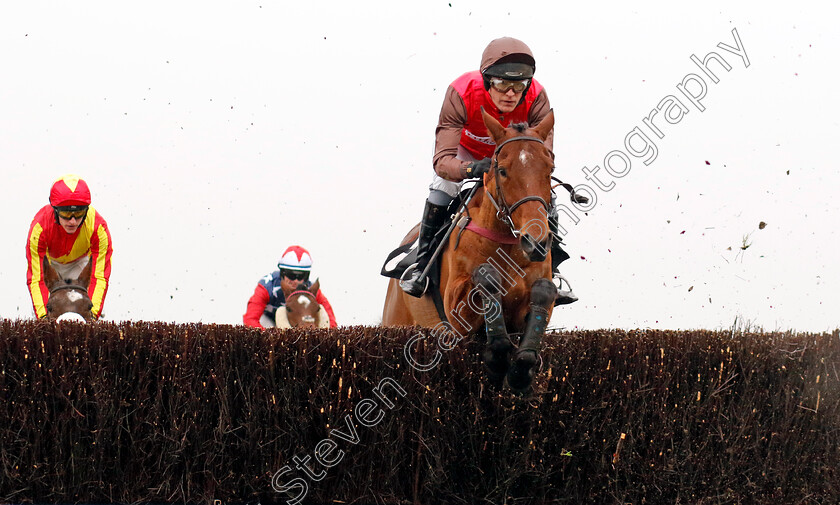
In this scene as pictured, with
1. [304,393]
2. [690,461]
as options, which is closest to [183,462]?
[304,393]

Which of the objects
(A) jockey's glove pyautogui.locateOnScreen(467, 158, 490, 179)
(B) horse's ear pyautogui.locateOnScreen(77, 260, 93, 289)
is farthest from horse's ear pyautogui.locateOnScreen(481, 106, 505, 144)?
(B) horse's ear pyautogui.locateOnScreen(77, 260, 93, 289)

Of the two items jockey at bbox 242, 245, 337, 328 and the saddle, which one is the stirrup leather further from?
jockey at bbox 242, 245, 337, 328

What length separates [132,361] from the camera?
239 inches

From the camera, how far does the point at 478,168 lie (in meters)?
6.04

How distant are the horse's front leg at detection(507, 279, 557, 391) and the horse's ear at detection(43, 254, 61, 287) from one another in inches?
205

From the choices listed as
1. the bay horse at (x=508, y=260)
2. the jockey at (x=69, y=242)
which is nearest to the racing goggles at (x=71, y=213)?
the jockey at (x=69, y=242)

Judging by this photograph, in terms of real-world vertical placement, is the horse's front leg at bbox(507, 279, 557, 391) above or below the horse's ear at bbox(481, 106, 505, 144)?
below

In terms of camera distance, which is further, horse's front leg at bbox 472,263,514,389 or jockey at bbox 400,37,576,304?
jockey at bbox 400,37,576,304

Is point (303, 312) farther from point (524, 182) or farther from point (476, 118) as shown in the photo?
point (524, 182)

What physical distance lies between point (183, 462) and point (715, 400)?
10.8 ft

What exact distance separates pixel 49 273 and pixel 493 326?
17.0 ft

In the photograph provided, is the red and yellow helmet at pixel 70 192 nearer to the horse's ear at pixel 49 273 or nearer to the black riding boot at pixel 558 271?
the horse's ear at pixel 49 273

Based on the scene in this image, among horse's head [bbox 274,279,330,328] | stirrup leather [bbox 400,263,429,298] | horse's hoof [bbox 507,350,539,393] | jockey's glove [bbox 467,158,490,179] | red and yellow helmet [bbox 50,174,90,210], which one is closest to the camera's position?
horse's hoof [bbox 507,350,539,393]

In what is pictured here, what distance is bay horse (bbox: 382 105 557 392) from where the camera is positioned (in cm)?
555
